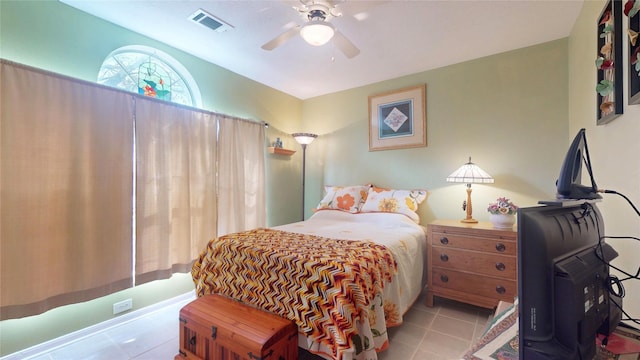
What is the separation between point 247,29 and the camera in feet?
7.50

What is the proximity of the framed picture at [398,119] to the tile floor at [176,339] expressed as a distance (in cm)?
181

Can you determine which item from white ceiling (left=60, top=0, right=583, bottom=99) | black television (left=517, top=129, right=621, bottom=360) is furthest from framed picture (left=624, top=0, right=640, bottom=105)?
white ceiling (left=60, top=0, right=583, bottom=99)

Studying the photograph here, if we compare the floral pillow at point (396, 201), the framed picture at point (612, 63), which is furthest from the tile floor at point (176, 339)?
the framed picture at point (612, 63)

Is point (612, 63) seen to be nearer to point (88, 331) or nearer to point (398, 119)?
point (398, 119)

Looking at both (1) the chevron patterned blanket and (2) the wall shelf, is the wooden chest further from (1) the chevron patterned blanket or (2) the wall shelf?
(2) the wall shelf

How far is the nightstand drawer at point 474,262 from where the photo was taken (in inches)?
85.6

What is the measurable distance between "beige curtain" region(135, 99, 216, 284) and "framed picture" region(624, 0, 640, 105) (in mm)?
2983

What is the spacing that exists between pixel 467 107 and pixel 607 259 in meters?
2.42

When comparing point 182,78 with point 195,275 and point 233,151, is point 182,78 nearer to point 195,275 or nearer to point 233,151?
point 233,151

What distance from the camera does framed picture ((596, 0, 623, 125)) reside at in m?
1.24

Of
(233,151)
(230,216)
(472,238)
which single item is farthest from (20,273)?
(472,238)

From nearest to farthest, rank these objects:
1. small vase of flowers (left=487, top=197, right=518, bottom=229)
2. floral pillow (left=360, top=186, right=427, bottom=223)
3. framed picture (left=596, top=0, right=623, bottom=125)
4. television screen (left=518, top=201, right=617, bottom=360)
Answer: television screen (left=518, top=201, right=617, bottom=360) → framed picture (left=596, top=0, right=623, bottom=125) → small vase of flowers (left=487, top=197, right=518, bottom=229) → floral pillow (left=360, top=186, right=427, bottom=223)

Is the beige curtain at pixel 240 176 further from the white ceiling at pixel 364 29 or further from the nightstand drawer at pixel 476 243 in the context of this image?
the nightstand drawer at pixel 476 243

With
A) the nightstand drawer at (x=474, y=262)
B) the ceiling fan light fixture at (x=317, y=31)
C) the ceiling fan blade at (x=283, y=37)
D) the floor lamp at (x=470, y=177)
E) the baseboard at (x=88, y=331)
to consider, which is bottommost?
the baseboard at (x=88, y=331)
